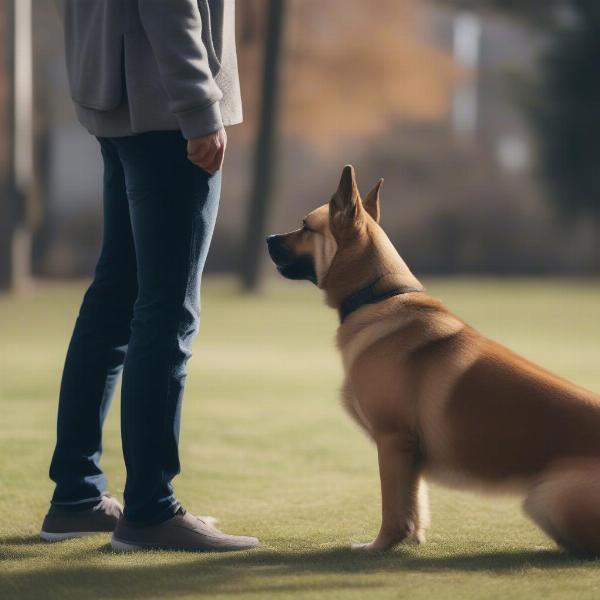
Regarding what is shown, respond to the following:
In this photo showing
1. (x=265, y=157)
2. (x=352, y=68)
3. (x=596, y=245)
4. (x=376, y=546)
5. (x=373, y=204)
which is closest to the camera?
(x=376, y=546)

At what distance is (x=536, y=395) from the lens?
11.9 ft

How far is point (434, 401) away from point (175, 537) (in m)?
0.84

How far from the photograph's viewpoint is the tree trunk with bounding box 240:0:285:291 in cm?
1950

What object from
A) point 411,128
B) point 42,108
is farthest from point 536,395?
point 411,128

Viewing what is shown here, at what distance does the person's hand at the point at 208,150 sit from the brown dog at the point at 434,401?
0.38m

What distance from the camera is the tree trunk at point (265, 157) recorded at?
64.0 feet

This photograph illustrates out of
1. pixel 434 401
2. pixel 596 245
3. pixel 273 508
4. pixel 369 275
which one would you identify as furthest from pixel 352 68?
pixel 434 401

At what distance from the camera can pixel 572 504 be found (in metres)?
3.52

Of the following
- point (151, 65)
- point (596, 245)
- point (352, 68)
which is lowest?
point (596, 245)

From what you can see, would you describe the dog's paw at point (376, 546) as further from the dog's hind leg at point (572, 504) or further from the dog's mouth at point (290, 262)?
the dog's mouth at point (290, 262)

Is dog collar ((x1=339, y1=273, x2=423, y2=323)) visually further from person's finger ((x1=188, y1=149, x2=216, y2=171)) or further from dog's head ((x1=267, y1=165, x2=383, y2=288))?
person's finger ((x1=188, y1=149, x2=216, y2=171))

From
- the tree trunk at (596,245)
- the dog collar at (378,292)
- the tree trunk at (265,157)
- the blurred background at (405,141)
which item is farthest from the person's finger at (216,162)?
the tree trunk at (596,245)

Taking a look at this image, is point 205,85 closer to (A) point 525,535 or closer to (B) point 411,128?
(A) point 525,535

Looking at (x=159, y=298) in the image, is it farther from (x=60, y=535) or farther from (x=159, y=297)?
(x=60, y=535)
